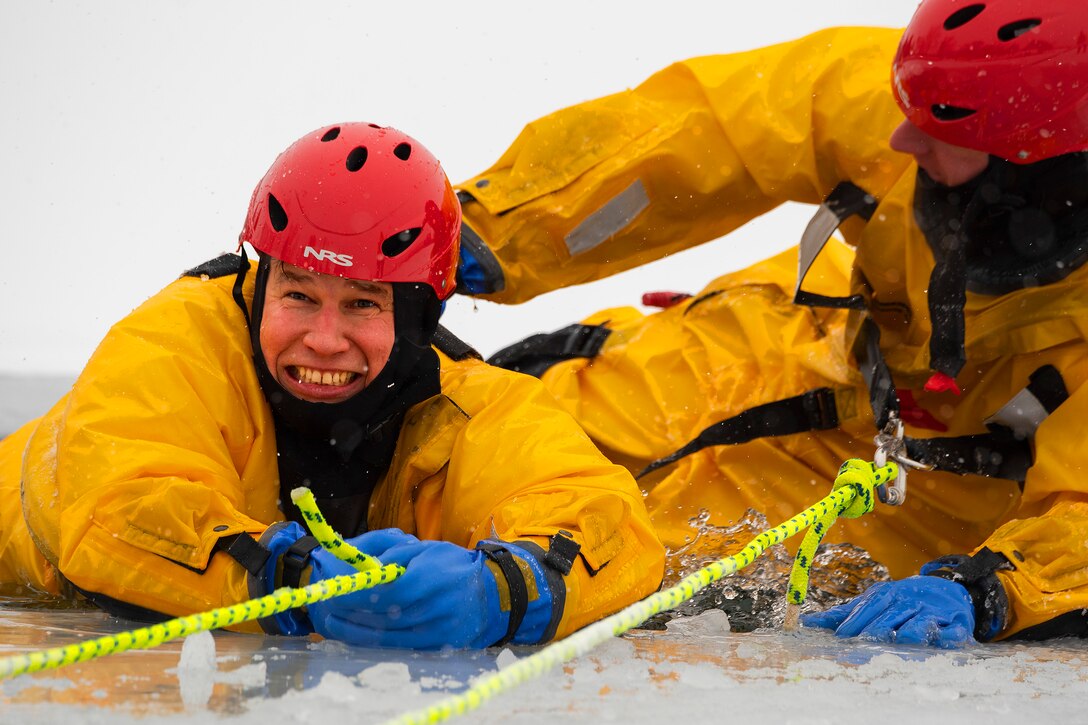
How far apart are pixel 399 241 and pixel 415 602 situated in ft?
2.92

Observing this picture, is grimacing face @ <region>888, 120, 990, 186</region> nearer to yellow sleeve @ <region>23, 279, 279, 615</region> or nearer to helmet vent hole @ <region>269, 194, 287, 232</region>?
helmet vent hole @ <region>269, 194, 287, 232</region>

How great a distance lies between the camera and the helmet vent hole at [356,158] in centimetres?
267

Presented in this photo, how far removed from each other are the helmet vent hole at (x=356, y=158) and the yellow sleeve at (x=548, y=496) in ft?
1.75

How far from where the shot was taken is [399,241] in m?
2.67

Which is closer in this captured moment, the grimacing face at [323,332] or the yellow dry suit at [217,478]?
the yellow dry suit at [217,478]

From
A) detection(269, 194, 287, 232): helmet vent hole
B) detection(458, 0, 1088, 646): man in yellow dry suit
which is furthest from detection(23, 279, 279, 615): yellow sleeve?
detection(458, 0, 1088, 646): man in yellow dry suit

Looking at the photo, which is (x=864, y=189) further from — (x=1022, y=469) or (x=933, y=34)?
(x=1022, y=469)

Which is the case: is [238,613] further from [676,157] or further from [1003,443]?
[676,157]

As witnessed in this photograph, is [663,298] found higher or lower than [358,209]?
lower

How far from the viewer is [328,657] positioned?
1.95 meters

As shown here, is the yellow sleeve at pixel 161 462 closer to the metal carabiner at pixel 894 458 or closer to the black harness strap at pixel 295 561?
the black harness strap at pixel 295 561

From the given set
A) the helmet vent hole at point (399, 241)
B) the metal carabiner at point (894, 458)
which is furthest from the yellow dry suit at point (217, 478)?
the metal carabiner at point (894, 458)

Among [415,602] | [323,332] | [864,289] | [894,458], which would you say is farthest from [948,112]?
[415,602]

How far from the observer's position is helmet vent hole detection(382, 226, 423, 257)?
264 centimetres
